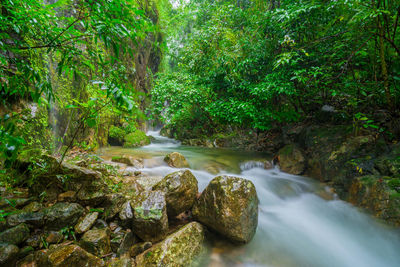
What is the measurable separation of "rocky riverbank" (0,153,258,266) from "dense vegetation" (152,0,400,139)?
3181mm

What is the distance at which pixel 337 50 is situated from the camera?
4.10 meters

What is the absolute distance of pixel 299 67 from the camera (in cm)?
473

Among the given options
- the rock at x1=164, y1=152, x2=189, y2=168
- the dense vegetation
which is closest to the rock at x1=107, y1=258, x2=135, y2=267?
the rock at x1=164, y1=152, x2=189, y2=168

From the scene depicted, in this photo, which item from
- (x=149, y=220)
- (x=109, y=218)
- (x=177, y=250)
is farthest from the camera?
(x=109, y=218)

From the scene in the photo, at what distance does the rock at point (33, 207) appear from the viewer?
201 centimetres

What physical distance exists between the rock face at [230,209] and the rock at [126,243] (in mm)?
960

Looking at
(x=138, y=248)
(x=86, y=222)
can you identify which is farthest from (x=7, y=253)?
(x=138, y=248)

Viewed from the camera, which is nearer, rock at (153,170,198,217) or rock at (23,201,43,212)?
rock at (23,201,43,212)

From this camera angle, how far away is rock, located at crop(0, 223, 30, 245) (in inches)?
66.8

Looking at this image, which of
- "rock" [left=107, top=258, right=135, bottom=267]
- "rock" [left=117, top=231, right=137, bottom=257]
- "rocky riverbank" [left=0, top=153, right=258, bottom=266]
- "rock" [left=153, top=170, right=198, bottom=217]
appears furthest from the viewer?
"rock" [left=153, top=170, right=198, bottom=217]

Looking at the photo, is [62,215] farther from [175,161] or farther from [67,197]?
[175,161]

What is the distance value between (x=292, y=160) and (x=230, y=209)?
352 centimetres

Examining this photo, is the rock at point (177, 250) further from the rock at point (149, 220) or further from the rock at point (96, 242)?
the rock at point (96, 242)

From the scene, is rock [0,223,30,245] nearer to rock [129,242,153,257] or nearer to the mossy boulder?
rock [129,242,153,257]
